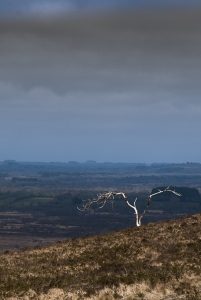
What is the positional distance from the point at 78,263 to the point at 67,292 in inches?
297

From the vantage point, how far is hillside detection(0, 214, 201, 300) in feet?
74.4

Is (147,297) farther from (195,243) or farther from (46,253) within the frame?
(46,253)

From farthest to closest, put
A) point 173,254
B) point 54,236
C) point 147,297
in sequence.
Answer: point 54,236 → point 173,254 → point 147,297

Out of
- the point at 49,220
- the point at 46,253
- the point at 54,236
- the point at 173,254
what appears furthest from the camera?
the point at 49,220

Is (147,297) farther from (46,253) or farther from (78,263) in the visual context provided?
(46,253)

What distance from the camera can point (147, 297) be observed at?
2170cm

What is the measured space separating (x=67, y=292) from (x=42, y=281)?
3.48 meters

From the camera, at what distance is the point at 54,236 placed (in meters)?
144

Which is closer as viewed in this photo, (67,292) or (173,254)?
(67,292)

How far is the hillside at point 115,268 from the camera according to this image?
74.4 ft

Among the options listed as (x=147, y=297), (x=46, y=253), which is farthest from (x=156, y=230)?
(x=147, y=297)

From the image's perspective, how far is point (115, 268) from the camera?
27828 mm

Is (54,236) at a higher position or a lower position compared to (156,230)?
lower

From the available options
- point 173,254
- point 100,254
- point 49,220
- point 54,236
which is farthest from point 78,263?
point 49,220
